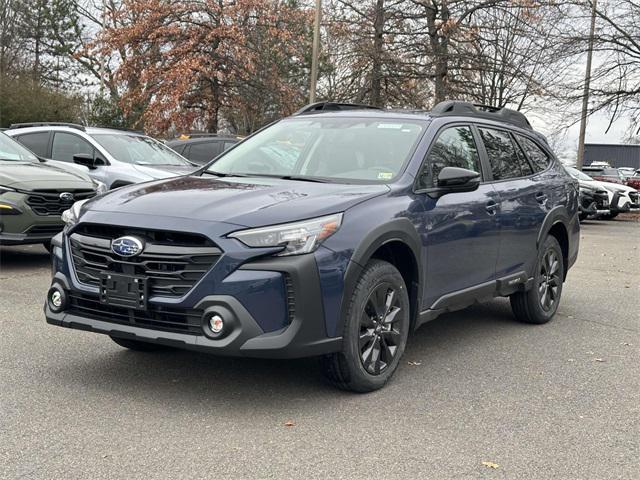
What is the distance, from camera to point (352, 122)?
5.61 meters

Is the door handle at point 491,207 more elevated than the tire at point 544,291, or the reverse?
the door handle at point 491,207

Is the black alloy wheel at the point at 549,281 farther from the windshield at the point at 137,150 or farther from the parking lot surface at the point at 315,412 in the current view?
the windshield at the point at 137,150

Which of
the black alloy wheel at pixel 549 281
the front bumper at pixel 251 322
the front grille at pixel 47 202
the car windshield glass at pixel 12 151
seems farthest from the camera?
the car windshield glass at pixel 12 151

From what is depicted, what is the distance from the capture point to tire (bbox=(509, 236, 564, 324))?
658 centimetres

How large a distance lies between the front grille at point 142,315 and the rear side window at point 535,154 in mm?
3877

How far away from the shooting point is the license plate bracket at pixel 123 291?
4051mm

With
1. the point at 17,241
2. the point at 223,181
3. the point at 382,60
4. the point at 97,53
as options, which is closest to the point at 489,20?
the point at 382,60

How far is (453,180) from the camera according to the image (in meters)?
5.00

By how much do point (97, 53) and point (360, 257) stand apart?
28588 mm

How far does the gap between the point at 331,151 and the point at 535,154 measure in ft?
8.16

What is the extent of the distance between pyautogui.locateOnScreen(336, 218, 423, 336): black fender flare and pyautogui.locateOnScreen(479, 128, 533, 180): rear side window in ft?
5.06

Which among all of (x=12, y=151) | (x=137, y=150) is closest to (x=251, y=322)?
(x=12, y=151)

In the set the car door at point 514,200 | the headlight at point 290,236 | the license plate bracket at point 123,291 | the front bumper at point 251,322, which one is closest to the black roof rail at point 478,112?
the car door at point 514,200

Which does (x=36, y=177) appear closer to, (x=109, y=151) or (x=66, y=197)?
(x=66, y=197)
